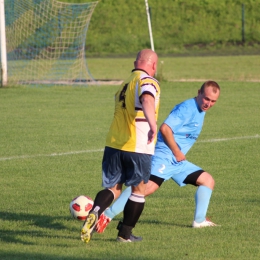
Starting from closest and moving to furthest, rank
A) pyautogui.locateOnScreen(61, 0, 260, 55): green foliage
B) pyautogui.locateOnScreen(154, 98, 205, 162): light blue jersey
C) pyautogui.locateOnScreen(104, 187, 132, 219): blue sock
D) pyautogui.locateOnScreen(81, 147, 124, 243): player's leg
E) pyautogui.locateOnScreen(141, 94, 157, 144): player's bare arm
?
pyautogui.locateOnScreen(141, 94, 157, 144): player's bare arm < pyautogui.locateOnScreen(81, 147, 124, 243): player's leg < pyautogui.locateOnScreen(104, 187, 132, 219): blue sock < pyautogui.locateOnScreen(154, 98, 205, 162): light blue jersey < pyautogui.locateOnScreen(61, 0, 260, 55): green foliage

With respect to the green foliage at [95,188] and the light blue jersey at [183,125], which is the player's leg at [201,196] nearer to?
the green foliage at [95,188]

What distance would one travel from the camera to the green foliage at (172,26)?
4197 cm

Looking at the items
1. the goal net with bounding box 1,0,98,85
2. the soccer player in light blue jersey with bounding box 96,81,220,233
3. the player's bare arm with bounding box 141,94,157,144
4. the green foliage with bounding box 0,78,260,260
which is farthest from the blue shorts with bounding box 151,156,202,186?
the goal net with bounding box 1,0,98,85

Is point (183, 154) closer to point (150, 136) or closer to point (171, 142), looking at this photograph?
point (171, 142)

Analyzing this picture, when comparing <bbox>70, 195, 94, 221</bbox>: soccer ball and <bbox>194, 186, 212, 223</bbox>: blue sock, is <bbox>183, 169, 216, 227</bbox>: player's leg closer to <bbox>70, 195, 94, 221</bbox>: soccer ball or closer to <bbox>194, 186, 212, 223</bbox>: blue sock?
<bbox>194, 186, 212, 223</bbox>: blue sock

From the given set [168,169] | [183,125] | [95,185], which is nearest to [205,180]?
[168,169]

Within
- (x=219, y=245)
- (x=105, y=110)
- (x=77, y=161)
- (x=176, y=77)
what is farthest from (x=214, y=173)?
(x=176, y=77)

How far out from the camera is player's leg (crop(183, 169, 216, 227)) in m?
6.57

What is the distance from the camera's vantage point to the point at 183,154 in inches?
251

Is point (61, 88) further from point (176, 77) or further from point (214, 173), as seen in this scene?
point (214, 173)

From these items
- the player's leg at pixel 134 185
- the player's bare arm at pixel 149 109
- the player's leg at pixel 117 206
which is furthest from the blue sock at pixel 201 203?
the player's bare arm at pixel 149 109

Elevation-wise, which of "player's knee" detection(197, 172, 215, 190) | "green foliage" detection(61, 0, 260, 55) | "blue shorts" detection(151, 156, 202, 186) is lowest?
"green foliage" detection(61, 0, 260, 55)

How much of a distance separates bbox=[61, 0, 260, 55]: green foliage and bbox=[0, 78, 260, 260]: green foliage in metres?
24.8

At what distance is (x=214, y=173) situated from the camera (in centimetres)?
954
